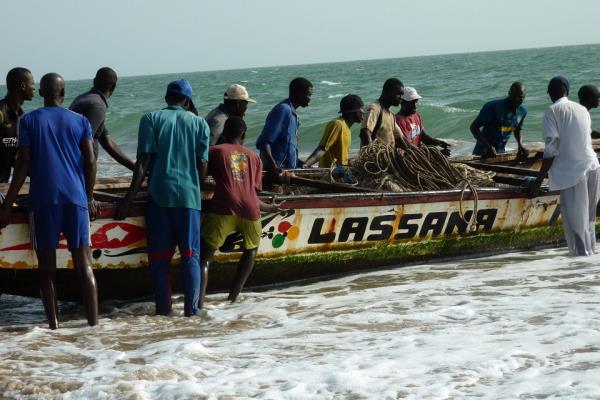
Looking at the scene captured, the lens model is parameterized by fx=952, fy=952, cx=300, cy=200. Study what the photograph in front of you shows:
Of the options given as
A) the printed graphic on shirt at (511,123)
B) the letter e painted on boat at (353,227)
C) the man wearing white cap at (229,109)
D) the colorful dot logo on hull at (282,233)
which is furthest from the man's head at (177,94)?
the printed graphic on shirt at (511,123)

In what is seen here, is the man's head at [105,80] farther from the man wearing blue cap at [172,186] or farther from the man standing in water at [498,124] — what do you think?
the man standing in water at [498,124]

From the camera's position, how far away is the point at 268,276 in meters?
8.01

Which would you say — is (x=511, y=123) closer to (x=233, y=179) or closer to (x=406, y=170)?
(x=406, y=170)

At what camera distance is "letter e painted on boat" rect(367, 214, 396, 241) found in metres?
8.30

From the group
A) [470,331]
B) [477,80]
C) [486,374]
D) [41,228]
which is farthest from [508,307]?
[477,80]

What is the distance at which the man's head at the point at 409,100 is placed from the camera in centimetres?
968

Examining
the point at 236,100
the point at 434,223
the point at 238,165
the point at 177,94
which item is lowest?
the point at 434,223

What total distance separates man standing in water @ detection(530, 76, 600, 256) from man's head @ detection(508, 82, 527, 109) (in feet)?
5.03

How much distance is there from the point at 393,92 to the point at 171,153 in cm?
325

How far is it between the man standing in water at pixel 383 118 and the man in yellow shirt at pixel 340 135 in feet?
0.89

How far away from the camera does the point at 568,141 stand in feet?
27.2

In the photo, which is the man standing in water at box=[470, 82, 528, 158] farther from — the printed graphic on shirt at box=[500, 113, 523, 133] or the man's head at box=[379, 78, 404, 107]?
the man's head at box=[379, 78, 404, 107]

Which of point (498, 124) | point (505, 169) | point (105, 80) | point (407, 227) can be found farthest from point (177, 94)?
point (498, 124)

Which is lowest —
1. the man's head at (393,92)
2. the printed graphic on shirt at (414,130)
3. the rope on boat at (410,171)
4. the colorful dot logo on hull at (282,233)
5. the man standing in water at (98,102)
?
the colorful dot logo on hull at (282,233)
